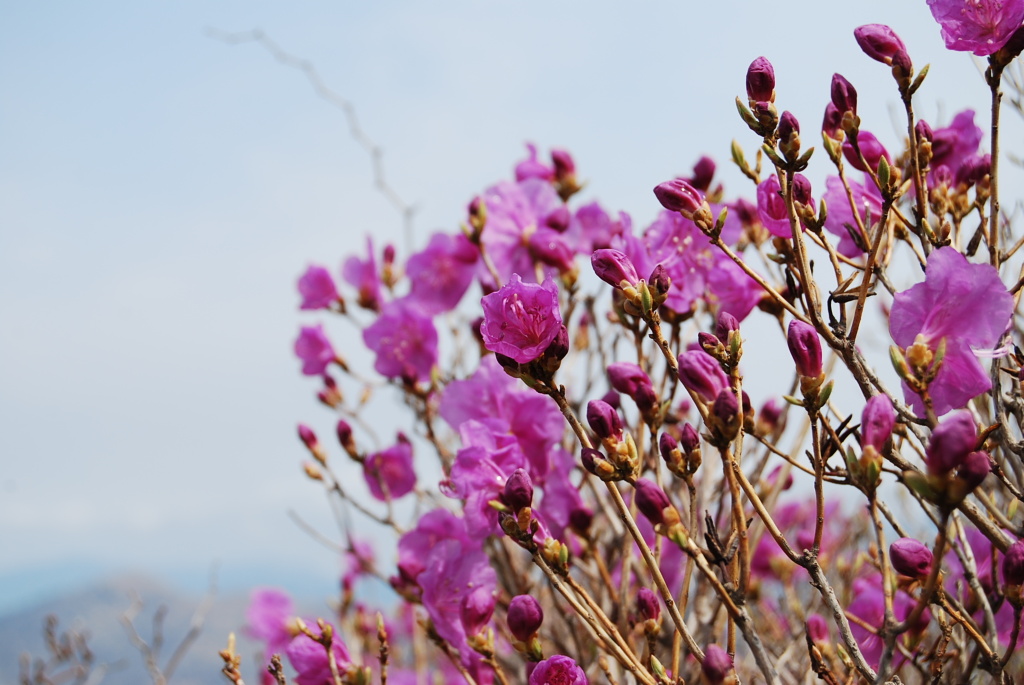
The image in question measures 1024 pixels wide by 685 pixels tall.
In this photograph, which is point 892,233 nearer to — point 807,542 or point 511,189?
point 511,189

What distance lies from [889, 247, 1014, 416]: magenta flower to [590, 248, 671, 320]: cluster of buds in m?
0.33

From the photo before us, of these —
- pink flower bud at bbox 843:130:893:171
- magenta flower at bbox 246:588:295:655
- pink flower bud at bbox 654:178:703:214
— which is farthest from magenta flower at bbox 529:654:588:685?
magenta flower at bbox 246:588:295:655

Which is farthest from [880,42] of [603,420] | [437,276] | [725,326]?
[437,276]

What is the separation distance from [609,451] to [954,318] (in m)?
0.50

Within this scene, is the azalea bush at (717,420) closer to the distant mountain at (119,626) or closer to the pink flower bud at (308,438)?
the pink flower bud at (308,438)

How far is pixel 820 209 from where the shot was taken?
123cm

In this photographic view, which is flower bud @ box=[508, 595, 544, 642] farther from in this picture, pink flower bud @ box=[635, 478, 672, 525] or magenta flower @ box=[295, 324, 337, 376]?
magenta flower @ box=[295, 324, 337, 376]

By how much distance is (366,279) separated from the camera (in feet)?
8.51

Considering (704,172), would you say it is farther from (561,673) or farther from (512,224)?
(561,673)

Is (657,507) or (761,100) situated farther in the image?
(761,100)

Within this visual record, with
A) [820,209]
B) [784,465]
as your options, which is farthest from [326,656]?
[820,209]

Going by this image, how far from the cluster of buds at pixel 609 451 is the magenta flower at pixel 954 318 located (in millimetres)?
391

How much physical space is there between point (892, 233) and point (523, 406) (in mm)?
729

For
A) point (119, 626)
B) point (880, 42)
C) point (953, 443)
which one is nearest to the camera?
point (953, 443)
